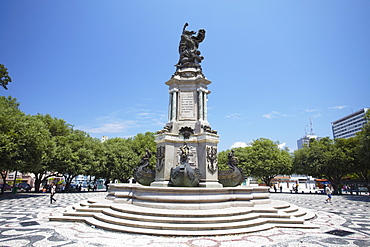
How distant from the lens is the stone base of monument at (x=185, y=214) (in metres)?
7.70

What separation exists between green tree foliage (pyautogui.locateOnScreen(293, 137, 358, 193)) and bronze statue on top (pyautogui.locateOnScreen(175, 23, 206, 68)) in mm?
30658

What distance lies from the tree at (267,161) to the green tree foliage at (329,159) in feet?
7.83

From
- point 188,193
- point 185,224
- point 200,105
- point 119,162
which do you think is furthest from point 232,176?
point 119,162

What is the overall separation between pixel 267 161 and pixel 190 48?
1172 inches

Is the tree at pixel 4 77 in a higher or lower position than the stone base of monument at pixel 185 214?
higher

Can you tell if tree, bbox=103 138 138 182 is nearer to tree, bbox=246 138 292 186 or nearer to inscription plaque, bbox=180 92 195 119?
tree, bbox=246 138 292 186

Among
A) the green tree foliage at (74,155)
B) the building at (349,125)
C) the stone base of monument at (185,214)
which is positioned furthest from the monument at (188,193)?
the building at (349,125)

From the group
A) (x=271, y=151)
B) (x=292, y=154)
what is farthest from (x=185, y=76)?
(x=292, y=154)

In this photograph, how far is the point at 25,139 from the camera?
20.7 m

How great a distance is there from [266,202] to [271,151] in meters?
31.6

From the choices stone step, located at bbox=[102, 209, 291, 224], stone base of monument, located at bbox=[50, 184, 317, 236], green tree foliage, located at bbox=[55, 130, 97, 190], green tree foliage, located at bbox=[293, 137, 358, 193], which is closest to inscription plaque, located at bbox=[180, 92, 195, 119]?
stone base of monument, located at bbox=[50, 184, 317, 236]

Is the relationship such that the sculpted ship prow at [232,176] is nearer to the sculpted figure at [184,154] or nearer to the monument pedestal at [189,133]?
the monument pedestal at [189,133]

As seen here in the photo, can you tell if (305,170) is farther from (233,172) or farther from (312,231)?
(312,231)

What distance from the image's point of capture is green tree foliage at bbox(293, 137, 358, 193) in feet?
111
